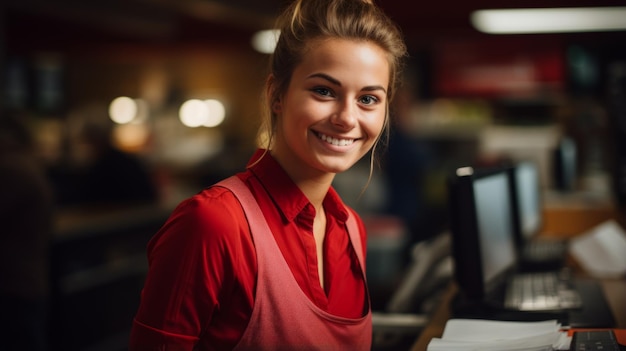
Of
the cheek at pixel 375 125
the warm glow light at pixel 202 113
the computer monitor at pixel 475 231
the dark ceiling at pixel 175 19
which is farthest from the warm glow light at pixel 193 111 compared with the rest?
the cheek at pixel 375 125

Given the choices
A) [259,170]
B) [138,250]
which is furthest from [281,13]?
[138,250]

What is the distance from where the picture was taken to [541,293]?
2602 millimetres

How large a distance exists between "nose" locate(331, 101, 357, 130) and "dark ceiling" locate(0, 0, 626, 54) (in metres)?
3.49

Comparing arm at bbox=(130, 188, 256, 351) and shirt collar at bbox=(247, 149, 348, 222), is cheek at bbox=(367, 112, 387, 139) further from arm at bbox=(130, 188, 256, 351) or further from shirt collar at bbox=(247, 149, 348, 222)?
arm at bbox=(130, 188, 256, 351)

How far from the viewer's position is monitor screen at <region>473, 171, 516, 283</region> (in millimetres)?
2289

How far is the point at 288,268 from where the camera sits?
1512mm

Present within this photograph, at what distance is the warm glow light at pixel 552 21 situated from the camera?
6531 millimetres

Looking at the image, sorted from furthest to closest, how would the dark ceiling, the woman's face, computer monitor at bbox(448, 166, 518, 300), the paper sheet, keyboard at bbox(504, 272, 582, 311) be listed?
the dark ceiling
the paper sheet
keyboard at bbox(504, 272, 582, 311)
computer monitor at bbox(448, 166, 518, 300)
the woman's face

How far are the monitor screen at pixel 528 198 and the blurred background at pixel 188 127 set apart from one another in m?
0.41

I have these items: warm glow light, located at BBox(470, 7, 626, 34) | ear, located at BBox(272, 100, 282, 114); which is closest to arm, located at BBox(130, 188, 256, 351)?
ear, located at BBox(272, 100, 282, 114)

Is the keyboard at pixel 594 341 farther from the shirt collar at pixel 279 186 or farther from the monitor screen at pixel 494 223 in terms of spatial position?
the shirt collar at pixel 279 186

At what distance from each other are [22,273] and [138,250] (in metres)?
2.20

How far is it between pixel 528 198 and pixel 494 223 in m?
1.54

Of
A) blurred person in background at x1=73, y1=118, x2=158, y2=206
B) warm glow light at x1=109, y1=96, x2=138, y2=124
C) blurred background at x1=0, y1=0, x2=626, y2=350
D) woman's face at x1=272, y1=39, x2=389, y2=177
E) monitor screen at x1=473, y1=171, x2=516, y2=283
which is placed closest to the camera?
woman's face at x1=272, y1=39, x2=389, y2=177
